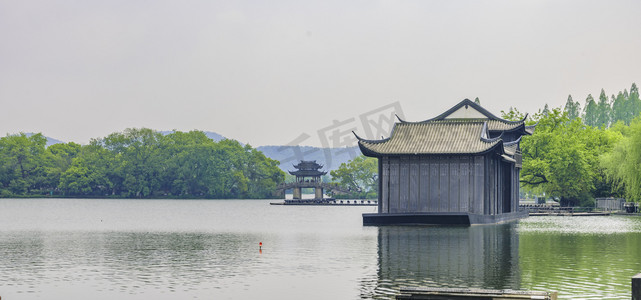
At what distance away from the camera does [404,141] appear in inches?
2144

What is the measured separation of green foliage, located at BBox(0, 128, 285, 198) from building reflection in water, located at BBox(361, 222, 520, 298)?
109 metres

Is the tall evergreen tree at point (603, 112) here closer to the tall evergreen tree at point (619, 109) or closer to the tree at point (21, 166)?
the tall evergreen tree at point (619, 109)

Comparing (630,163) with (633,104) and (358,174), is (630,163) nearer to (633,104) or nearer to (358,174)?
(633,104)

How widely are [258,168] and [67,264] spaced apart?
12677 centimetres

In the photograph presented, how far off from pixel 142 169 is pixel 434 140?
104m

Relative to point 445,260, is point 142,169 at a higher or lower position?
higher

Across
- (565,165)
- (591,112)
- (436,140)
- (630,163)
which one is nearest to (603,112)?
(591,112)

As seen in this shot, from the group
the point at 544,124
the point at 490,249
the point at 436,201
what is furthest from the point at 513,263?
the point at 544,124

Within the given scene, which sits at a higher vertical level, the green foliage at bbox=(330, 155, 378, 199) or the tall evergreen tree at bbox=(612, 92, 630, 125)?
the tall evergreen tree at bbox=(612, 92, 630, 125)

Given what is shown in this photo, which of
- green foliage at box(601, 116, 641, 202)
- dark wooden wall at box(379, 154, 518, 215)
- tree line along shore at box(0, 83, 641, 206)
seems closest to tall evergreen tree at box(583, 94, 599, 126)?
tree line along shore at box(0, 83, 641, 206)

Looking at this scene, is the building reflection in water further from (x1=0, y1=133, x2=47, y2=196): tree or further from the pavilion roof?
(x1=0, y1=133, x2=47, y2=196): tree

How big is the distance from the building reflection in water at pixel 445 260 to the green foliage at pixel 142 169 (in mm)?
108961

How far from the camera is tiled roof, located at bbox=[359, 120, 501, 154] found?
52812mm

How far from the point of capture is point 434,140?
5416cm
